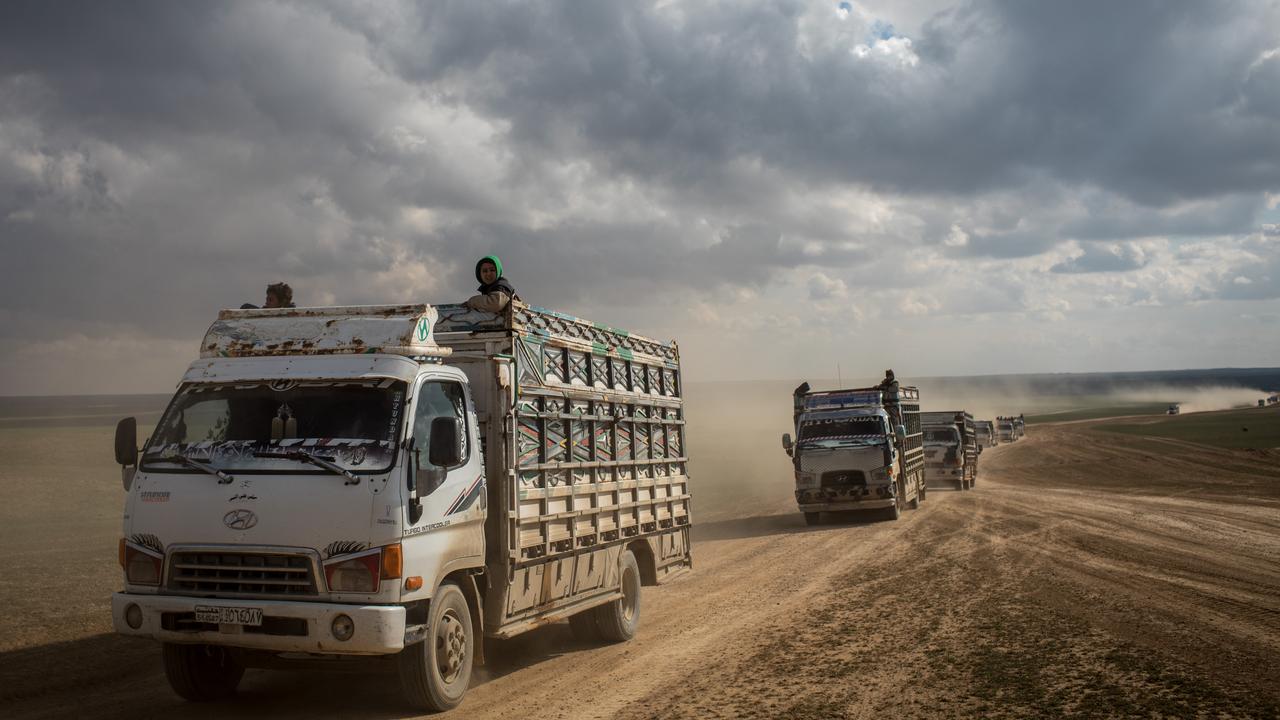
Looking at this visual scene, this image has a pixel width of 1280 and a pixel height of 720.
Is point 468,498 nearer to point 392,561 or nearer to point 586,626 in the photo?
point 392,561

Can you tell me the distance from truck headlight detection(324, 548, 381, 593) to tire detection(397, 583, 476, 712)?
2.12 feet

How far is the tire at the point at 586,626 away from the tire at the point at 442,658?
2.77 meters

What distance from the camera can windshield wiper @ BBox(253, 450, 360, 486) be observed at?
22.2 ft

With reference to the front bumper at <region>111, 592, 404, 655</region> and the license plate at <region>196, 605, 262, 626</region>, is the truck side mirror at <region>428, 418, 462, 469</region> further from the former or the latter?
the license plate at <region>196, 605, 262, 626</region>

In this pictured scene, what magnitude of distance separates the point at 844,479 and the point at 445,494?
18495mm

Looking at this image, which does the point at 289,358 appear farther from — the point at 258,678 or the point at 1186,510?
the point at 1186,510

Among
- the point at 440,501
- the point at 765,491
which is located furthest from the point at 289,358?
the point at 765,491

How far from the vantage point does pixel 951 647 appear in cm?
984

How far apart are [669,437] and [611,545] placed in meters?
2.51

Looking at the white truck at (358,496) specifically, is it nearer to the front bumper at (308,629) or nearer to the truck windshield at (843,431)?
the front bumper at (308,629)

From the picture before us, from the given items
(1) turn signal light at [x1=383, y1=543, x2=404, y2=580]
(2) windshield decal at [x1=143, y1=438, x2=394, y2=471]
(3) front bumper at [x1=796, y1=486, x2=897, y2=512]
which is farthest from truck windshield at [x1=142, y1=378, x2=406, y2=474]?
(3) front bumper at [x1=796, y1=486, x2=897, y2=512]

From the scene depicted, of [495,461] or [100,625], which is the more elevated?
[495,461]

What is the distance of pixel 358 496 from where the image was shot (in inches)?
265

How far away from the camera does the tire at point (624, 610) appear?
10.5 metres
